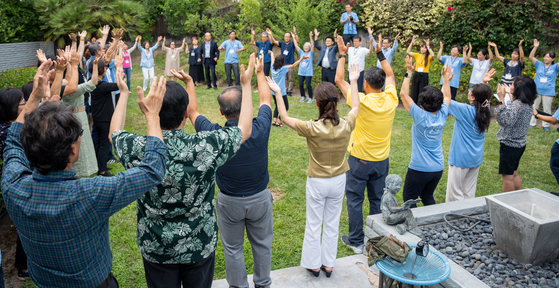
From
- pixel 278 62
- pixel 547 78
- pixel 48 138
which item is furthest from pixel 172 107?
pixel 547 78

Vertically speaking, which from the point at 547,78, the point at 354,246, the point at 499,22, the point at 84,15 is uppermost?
the point at 84,15

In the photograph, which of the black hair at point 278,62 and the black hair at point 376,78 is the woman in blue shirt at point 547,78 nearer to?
the black hair at point 278,62

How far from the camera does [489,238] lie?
4195 millimetres

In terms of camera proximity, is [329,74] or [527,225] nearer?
[527,225]

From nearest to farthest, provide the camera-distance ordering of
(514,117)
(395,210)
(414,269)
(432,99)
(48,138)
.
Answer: (48,138) → (414,269) → (395,210) → (432,99) → (514,117)

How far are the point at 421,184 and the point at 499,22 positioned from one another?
10.9 meters

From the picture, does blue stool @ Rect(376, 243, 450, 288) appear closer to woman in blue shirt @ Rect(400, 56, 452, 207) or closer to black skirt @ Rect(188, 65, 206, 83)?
woman in blue shirt @ Rect(400, 56, 452, 207)

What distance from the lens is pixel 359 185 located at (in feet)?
14.1

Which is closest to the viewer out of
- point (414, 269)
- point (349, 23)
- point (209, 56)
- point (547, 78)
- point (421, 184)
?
point (414, 269)

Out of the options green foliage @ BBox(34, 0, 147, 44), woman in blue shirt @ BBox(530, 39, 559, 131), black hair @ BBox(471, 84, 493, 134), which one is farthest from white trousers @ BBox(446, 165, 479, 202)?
green foliage @ BBox(34, 0, 147, 44)

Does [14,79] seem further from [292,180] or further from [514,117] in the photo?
[514,117]

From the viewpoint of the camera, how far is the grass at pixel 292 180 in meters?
4.20

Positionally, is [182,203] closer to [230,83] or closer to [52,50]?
[230,83]

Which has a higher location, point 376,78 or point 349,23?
point 349,23
